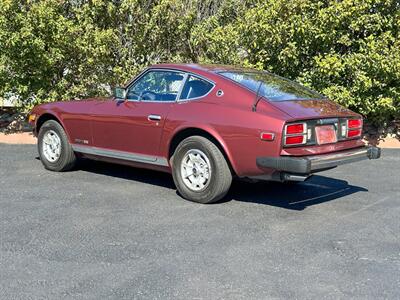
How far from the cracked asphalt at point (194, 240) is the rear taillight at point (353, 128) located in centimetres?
77

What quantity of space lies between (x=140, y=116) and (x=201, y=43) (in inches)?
188

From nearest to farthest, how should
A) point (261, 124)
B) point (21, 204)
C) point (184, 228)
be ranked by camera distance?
point (184, 228)
point (261, 124)
point (21, 204)

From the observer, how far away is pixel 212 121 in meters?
5.48

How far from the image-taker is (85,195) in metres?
5.99

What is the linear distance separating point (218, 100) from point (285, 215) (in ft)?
4.68

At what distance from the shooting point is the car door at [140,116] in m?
6.02

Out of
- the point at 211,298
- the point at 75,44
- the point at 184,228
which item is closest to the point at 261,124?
the point at 184,228

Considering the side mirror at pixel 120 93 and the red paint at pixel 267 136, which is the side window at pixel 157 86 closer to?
the side mirror at pixel 120 93

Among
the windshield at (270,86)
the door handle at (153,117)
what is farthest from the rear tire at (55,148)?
the windshield at (270,86)

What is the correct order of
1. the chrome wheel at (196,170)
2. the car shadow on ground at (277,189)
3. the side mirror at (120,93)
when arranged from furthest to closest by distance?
the side mirror at (120,93) < the car shadow on ground at (277,189) < the chrome wheel at (196,170)

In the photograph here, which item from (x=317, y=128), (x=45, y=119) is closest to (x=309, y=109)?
(x=317, y=128)

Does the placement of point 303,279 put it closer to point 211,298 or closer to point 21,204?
point 211,298

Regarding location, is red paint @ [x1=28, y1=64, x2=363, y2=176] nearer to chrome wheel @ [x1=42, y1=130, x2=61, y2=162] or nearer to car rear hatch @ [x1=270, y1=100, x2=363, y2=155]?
car rear hatch @ [x1=270, y1=100, x2=363, y2=155]

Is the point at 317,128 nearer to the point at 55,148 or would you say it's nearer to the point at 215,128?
the point at 215,128
